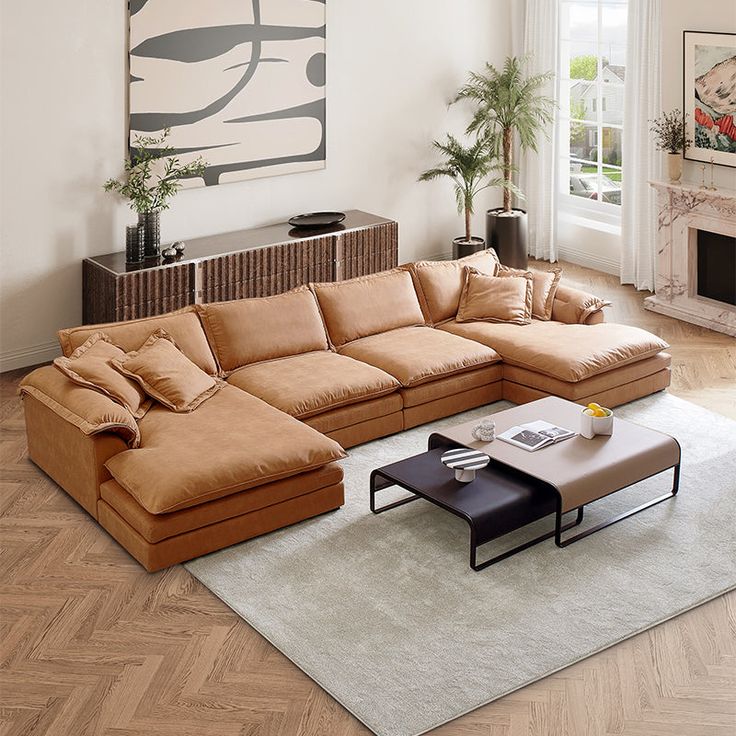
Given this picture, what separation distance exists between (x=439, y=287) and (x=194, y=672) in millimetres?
3577

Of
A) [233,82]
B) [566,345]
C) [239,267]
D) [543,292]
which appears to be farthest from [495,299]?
[233,82]

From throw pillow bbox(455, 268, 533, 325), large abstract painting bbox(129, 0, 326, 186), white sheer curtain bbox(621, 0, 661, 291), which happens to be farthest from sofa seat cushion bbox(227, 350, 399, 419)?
white sheer curtain bbox(621, 0, 661, 291)

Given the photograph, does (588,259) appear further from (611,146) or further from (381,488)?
(381,488)

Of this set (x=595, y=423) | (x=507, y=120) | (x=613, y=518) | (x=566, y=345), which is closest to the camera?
(x=613, y=518)

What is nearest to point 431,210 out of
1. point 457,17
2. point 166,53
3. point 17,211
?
point 457,17

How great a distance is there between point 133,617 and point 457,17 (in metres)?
6.23

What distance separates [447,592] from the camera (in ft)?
15.2

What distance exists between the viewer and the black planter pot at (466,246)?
29.5ft

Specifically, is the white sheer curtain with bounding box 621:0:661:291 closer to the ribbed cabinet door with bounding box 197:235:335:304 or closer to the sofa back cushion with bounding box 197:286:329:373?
the ribbed cabinet door with bounding box 197:235:335:304

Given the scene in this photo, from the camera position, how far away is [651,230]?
8.88 m

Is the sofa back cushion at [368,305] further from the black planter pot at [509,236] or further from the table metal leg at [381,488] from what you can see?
Answer: the black planter pot at [509,236]

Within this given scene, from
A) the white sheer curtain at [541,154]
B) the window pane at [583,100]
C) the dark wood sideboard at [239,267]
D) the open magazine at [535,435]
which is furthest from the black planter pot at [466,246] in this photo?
the open magazine at [535,435]

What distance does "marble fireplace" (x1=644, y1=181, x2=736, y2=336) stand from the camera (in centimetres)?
789

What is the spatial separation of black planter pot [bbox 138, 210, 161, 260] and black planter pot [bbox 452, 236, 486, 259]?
8.83 feet
